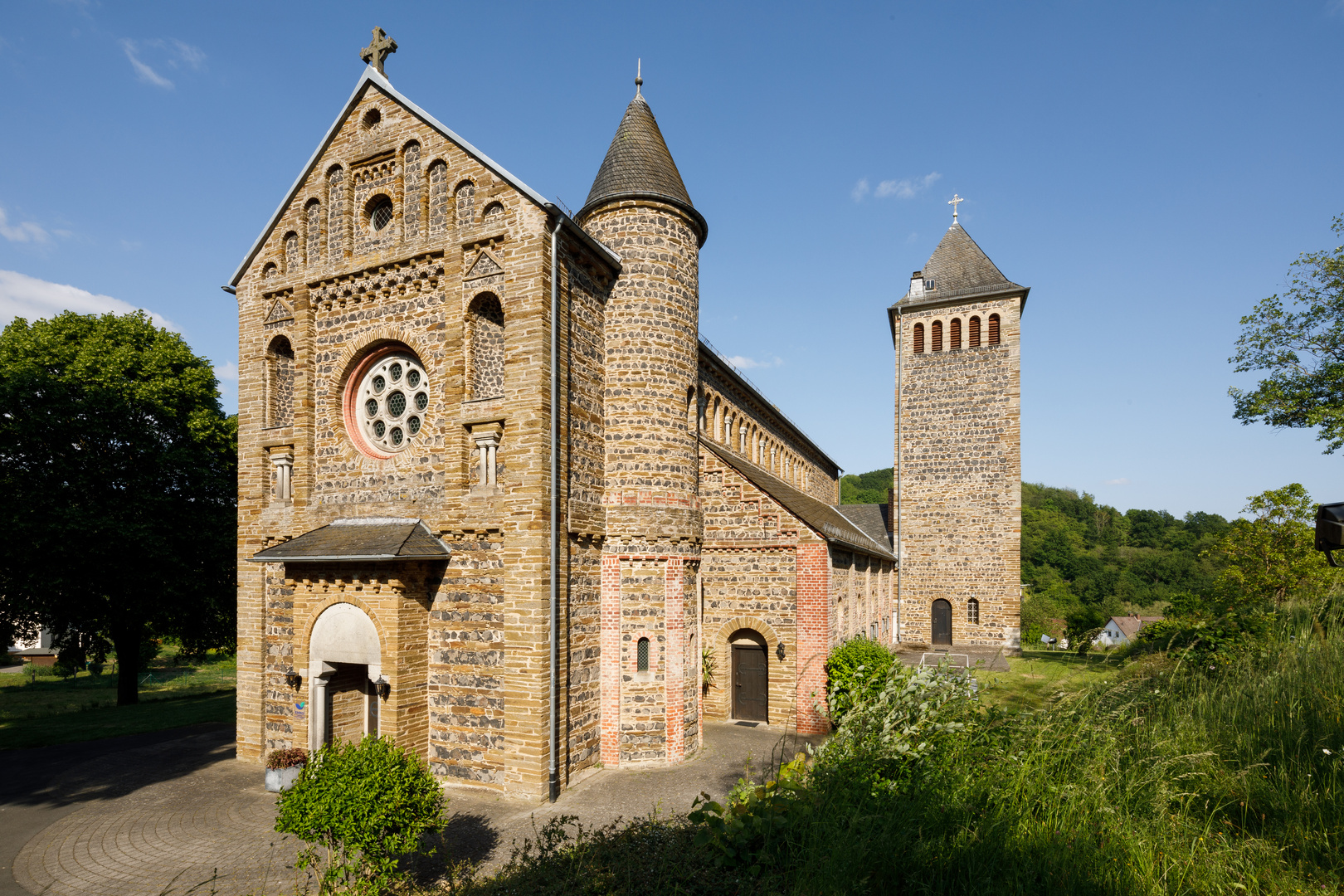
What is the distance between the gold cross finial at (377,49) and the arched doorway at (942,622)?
28.8 metres

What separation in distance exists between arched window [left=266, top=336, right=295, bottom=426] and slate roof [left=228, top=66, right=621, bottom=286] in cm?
195

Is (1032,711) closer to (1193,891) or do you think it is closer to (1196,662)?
(1193,891)

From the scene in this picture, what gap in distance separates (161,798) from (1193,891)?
14250 millimetres

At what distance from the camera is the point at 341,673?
12.4m

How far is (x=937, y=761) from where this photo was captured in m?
5.88

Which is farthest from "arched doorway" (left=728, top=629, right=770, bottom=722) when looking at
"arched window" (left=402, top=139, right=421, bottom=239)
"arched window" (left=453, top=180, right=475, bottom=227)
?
"arched window" (left=402, top=139, right=421, bottom=239)

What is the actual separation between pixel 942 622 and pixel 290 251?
28654 mm

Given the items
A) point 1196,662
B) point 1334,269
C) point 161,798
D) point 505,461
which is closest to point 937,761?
point 1196,662

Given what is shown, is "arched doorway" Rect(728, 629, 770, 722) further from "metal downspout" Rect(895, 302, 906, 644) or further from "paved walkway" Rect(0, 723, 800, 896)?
"metal downspout" Rect(895, 302, 906, 644)

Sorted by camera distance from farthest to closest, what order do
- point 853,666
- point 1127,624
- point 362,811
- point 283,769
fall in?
point 1127,624, point 853,666, point 283,769, point 362,811

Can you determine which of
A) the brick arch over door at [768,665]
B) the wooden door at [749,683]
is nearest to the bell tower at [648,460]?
the brick arch over door at [768,665]

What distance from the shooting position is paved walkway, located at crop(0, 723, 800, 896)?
8.47 metres

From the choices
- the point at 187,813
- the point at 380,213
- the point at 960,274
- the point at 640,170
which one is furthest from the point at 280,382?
the point at 960,274

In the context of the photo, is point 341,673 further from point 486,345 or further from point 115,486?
point 115,486
